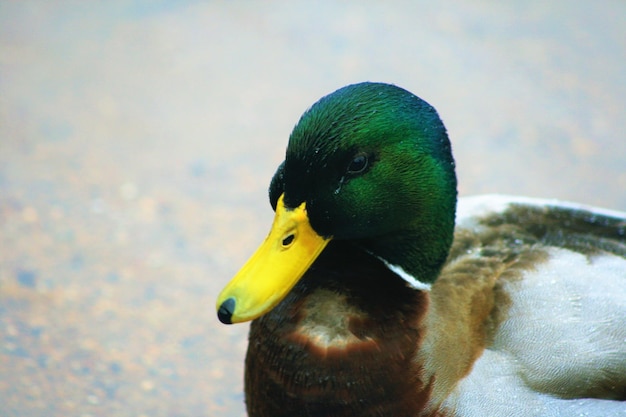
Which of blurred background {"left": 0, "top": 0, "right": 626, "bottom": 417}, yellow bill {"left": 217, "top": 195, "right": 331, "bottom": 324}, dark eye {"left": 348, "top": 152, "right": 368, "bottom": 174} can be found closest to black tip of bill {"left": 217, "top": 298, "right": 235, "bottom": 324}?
yellow bill {"left": 217, "top": 195, "right": 331, "bottom": 324}

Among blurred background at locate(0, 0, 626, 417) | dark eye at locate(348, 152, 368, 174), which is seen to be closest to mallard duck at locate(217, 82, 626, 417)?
dark eye at locate(348, 152, 368, 174)

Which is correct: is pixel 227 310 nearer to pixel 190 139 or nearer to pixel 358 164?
pixel 358 164

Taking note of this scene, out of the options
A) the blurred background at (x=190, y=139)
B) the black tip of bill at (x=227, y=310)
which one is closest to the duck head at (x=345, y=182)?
the black tip of bill at (x=227, y=310)

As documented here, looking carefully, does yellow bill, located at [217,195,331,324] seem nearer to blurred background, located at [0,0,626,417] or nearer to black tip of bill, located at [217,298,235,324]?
black tip of bill, located at [217,298,235,324]

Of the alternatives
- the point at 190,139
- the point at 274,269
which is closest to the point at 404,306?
the point at 274,269

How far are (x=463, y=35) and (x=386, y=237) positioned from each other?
9.49 feet

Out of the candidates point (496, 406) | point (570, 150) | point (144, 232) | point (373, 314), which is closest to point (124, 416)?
point (144, 232)

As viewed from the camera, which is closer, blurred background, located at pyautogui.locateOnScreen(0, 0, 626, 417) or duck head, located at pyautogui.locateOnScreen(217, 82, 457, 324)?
duck head, located at pyautogui.locateOnScreen(217, 82, 457, 324)

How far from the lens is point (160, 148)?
4.19m

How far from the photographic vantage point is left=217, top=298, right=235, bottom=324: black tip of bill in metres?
2.07

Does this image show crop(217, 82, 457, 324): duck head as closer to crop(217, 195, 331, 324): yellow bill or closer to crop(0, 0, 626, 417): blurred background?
crop(217, 195, 331, 324): yellow bill

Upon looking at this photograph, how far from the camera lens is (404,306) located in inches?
93.5

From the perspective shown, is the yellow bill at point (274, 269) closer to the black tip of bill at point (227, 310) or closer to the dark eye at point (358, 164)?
the black tip of bill at point (227, 310)

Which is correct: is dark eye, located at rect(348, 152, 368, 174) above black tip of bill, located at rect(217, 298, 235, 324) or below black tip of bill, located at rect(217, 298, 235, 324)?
above
